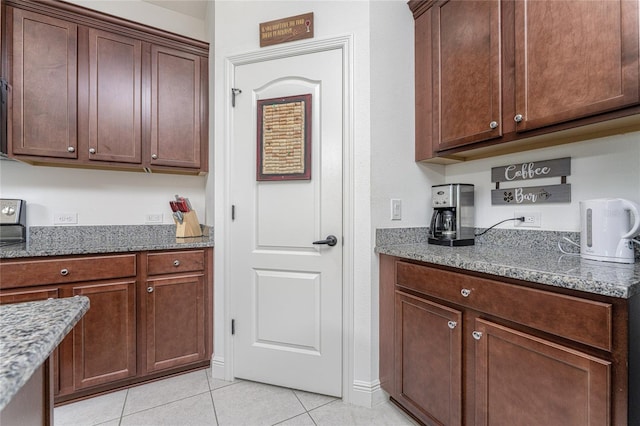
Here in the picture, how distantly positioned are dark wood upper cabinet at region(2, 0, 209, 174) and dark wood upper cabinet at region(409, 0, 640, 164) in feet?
5.54

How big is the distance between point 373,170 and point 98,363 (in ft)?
6.63

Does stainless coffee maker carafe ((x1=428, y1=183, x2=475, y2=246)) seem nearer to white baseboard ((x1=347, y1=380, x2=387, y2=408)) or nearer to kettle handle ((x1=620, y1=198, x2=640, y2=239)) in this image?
kettle handle ((x1=620, y1=198, x2=640, y2=239))

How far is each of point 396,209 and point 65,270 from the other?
6.48 feet

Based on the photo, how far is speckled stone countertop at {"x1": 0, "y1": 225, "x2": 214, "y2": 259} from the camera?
1.76 metres

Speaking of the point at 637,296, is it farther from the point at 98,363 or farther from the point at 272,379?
the point at 98,363

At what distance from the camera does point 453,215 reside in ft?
5.79

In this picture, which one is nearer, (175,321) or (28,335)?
(28,335)

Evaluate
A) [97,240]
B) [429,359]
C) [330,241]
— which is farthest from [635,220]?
[97,240]

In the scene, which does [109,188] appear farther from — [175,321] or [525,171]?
[525,171]

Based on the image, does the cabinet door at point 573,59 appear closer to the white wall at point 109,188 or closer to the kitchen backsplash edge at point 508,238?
the kitchen backsplash edge at point 508,238

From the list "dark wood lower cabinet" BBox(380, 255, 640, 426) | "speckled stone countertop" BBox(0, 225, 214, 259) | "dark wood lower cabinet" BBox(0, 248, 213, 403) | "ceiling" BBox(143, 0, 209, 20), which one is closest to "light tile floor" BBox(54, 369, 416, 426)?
"dark wood lower cabinet" BBox(0, 248, 213, 403)

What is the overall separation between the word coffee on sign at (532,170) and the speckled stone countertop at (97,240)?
75.0 inches

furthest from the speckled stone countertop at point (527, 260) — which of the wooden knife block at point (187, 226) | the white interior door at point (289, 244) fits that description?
the wooden knife block at point (187, 226)

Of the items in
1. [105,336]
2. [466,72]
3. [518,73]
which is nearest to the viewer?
[518,73]
